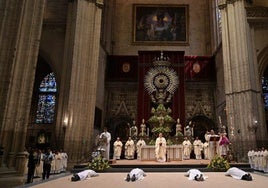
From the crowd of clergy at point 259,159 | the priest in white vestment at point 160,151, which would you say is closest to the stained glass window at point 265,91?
the crowd of clergy at point 259,159

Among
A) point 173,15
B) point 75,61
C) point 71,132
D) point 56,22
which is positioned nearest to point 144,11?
point 173,15

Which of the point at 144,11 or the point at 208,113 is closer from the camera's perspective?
the point at 208,113

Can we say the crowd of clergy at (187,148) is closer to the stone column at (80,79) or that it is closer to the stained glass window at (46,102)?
the stone column at (80,79)

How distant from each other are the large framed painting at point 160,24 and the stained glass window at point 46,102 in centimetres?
941

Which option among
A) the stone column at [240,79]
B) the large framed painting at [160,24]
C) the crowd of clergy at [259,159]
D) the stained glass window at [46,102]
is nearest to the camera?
the crowd of clergy at [259,159]

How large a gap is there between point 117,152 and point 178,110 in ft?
22.6

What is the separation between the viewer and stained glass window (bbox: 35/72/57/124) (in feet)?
68.8

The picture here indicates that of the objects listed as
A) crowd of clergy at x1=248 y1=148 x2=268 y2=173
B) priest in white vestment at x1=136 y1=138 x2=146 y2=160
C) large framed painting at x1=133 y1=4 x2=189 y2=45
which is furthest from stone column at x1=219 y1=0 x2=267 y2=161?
large framed painting at x1=133 y1=4 x2=189 y2=45

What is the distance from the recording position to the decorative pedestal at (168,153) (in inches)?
530

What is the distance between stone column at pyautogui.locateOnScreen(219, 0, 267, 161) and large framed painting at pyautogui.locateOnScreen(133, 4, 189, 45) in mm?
8145

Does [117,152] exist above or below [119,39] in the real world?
below

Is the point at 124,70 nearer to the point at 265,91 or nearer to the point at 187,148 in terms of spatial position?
the point at 187,148

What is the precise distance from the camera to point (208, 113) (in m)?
21.9

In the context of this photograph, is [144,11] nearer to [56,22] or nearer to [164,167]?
[56,22]
